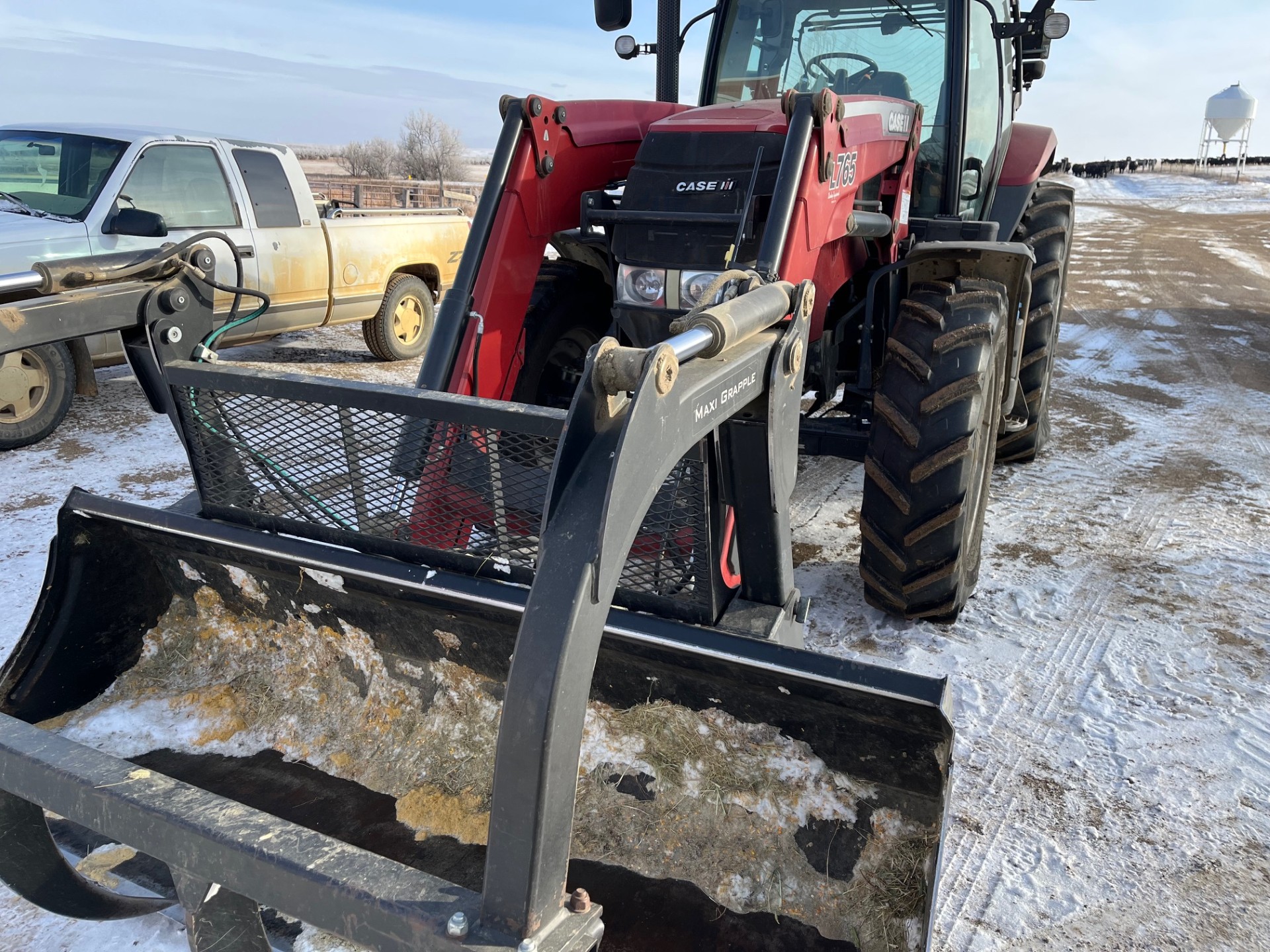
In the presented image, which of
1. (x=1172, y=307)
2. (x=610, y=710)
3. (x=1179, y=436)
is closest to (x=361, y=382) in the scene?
(x=610, y=710)

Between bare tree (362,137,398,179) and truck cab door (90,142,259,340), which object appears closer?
truck cab door (90,142,259,340)

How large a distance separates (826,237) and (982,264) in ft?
2.81

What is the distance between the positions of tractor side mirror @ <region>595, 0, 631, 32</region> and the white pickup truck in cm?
321

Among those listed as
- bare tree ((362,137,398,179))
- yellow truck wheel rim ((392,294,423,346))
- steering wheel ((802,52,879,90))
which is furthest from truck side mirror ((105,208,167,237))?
bare tree ((362,137,398,179))

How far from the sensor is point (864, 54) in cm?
426

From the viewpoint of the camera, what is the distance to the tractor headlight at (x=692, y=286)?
3.17m

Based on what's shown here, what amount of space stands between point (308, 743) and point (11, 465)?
414 centimetres

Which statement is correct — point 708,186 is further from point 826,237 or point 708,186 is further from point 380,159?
point 380,159

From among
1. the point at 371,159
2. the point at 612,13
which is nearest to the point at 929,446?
the point at 612,13

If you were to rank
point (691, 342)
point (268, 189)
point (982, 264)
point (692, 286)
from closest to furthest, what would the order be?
point (691, 342) < point (692, 286) < point (982, 264) < point (268, 189)

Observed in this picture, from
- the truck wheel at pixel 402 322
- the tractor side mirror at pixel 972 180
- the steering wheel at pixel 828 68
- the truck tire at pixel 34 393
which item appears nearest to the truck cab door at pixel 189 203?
the truck tire at pixel 34 393

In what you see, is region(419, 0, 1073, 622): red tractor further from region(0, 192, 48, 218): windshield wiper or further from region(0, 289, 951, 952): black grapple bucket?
region(0, 192, 48, 218): windshield wiper

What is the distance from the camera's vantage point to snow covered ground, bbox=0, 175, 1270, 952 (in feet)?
7.86

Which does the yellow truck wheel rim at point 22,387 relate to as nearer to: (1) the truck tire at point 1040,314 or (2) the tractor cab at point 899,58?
(2) the tractor cab at point 899,58
